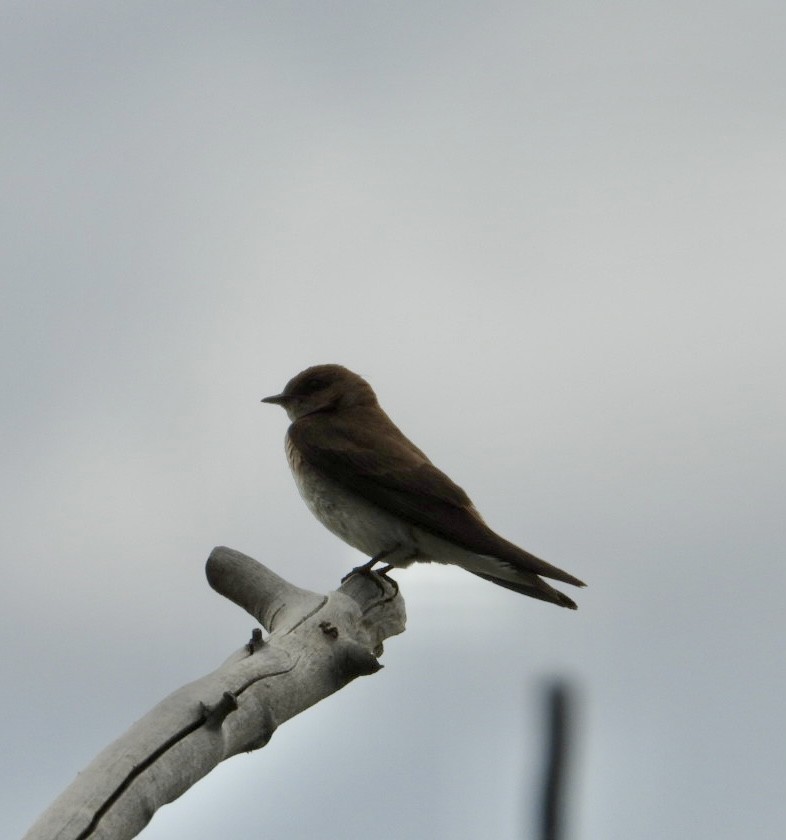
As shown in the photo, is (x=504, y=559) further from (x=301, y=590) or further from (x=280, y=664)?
(x=280, y=664)

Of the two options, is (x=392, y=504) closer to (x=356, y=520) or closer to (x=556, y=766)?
(x=356, y=520)

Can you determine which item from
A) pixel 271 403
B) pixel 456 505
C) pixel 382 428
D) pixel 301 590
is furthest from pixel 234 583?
pixel 271 403

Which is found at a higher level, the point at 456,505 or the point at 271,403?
the point at 271,403

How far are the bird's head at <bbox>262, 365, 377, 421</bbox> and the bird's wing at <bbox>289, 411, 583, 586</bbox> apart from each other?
17.9 inches

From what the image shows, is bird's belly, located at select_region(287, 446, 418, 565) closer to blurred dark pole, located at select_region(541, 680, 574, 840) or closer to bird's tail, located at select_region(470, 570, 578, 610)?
bird's tail, located at select_region(470, 570, 578, 610)

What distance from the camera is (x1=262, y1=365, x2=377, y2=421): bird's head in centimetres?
784

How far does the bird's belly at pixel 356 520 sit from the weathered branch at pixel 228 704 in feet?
5.70

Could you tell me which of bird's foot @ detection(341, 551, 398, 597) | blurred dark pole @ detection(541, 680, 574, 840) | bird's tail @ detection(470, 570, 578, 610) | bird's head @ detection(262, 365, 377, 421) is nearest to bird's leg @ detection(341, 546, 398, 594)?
bird's foot @ detection(341, 551, 398, 597)

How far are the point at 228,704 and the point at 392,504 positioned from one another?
11.3ft

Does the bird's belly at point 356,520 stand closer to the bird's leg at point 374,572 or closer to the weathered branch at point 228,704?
the bird's leg at point 374,572

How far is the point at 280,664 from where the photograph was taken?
3.72m

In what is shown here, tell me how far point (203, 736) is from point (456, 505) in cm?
349

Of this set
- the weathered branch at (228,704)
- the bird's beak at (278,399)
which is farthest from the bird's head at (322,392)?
the weathered branch at (228,704)

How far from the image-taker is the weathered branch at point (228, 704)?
9.52ft
